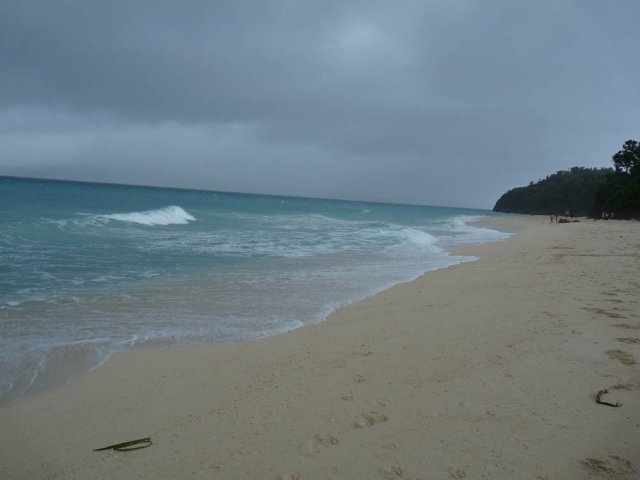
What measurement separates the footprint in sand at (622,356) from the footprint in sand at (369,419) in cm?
305

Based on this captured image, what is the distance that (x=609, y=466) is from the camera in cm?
261

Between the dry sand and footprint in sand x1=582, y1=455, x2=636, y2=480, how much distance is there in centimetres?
1

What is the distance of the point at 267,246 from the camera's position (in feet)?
52.5

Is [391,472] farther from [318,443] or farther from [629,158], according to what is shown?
[629,158]

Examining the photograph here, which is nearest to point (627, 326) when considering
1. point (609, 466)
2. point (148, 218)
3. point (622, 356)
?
point (622, 356)

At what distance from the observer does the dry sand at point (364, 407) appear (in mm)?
2727

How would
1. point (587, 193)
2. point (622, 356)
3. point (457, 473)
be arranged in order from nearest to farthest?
point (457, 473)
point (622, 356)
point (587, 193)

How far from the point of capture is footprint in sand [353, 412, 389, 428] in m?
3.16

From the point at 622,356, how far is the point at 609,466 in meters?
2.32

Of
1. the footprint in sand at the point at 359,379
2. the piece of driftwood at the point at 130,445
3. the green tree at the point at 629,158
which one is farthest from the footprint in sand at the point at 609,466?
the green tree at the point at 629,158

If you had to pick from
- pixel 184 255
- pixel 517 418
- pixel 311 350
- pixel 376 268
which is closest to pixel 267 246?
pixel 184 255

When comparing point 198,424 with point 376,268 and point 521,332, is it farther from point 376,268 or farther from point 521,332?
point 376,268

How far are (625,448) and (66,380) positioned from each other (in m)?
5.35

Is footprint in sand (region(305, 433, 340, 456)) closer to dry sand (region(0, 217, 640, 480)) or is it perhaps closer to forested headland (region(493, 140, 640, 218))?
dry sand (region(0, 217, 640, 480))
